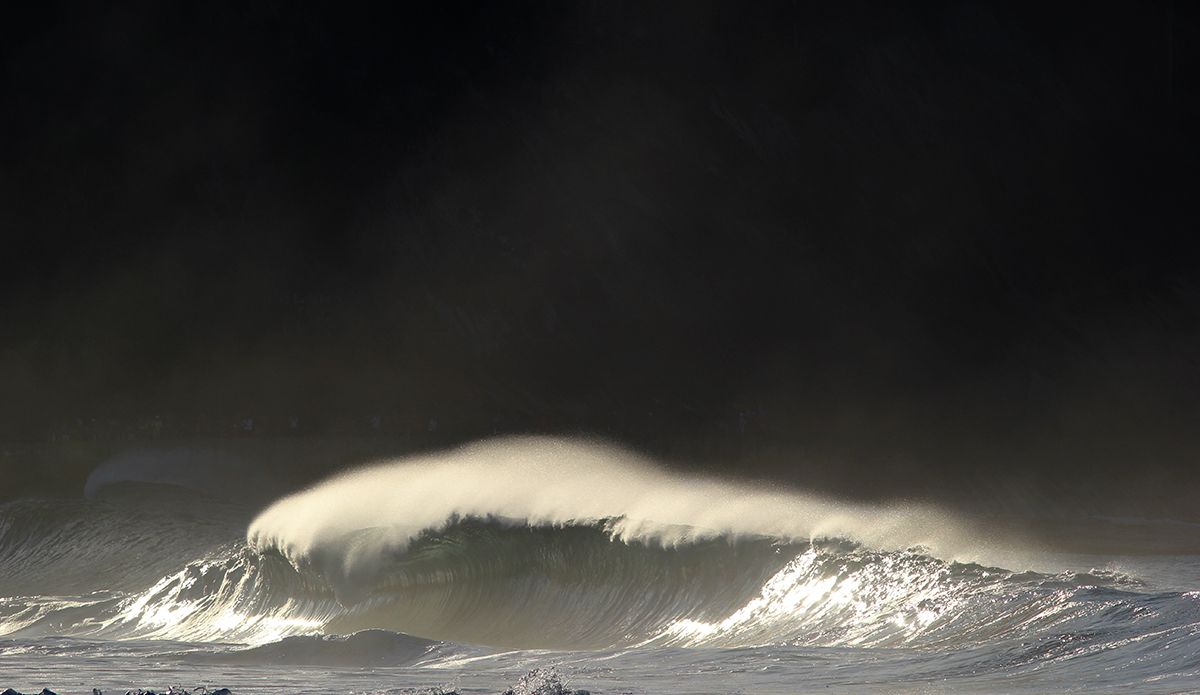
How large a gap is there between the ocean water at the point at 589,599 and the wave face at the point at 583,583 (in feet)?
0.09

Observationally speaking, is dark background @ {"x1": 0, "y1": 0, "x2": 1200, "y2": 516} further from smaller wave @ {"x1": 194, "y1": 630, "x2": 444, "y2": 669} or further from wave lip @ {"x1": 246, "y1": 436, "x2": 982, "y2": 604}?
smaller wave @ {"x1": 194, "y1": 630, "x2": 444, "y2": 669}

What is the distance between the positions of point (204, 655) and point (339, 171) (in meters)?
23.5

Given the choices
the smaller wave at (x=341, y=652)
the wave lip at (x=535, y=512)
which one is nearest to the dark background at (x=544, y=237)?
the wave lip at (x=535, y=512)

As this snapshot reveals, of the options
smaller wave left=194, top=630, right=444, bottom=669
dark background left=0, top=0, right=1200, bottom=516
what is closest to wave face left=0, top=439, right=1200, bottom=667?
smaller wave left=194, top=630, right=444, bottom=669

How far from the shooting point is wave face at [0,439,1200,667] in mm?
8844

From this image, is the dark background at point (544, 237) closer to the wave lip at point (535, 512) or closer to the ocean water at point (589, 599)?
the ocean water at point (589, 599)

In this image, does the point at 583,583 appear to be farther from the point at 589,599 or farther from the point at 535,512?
the point at 535,512

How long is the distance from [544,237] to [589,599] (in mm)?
21034

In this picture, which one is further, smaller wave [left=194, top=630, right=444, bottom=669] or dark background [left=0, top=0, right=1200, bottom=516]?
dark background [left=0, top=0, right=1200, bottom=516]

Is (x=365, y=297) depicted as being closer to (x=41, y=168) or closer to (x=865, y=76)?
(x=41, y=168)

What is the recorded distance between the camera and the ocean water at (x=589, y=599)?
7.89 meters

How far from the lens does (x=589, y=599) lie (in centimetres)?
1144

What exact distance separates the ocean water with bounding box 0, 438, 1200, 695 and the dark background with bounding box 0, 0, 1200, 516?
1285 cm

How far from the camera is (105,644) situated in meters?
11.0
